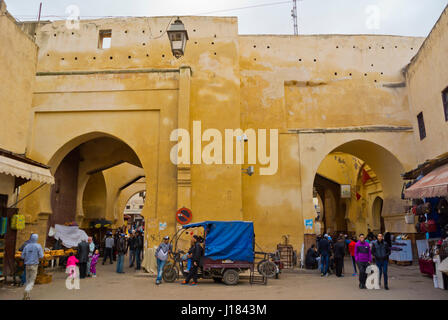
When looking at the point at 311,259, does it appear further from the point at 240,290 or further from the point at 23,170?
the point at 23,170

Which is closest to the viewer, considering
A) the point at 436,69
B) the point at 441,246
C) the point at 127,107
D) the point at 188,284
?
the point at 441,246

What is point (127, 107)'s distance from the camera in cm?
1373

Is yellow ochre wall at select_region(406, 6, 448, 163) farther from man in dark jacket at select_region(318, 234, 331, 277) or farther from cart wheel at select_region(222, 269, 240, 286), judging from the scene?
cart wheel at select_region(222, 269, 240, 286)

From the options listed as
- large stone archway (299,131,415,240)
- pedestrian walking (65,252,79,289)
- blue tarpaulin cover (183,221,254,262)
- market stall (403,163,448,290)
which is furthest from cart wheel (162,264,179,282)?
market stall (403,163,448,290)

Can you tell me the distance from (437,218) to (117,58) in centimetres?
1288

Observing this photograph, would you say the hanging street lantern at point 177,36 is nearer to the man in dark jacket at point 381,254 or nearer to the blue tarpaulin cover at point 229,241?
the blue tarpaulin cover at point 229,241

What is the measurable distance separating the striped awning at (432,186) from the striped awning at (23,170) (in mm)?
9846

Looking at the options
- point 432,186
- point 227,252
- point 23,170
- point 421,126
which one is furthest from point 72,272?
point 421,126

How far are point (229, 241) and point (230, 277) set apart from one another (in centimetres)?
97

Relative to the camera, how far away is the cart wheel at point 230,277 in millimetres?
9884

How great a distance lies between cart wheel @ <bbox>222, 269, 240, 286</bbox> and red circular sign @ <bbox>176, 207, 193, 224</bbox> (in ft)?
10.0

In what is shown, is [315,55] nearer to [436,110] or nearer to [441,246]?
[436,110]

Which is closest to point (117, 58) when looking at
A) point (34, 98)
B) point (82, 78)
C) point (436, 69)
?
point (82, 78)

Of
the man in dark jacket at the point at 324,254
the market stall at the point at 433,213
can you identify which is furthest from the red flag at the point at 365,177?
the man in dark jacket at the point at 324,254
